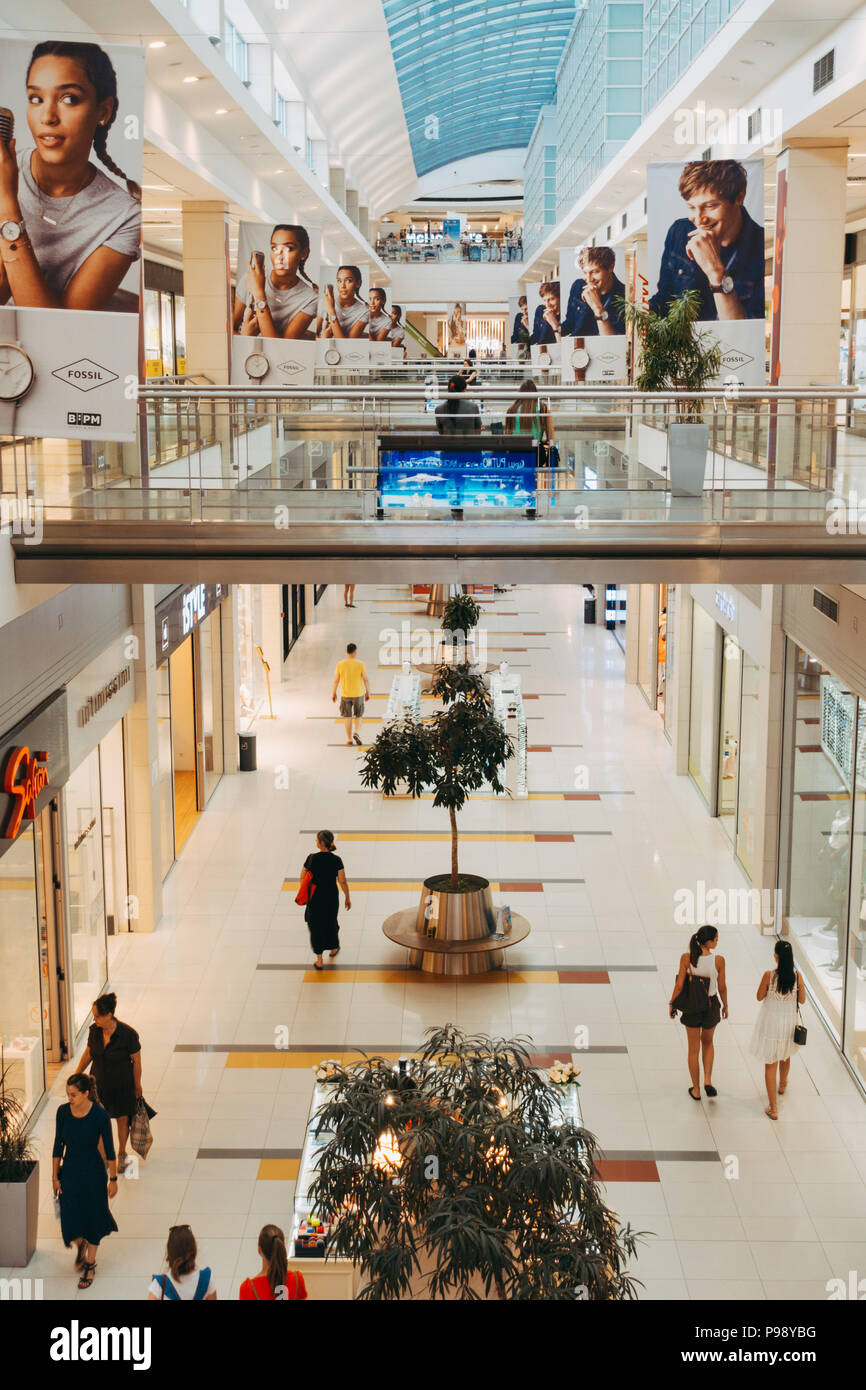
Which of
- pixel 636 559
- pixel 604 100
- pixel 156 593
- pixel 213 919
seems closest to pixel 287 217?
pixel 604 100

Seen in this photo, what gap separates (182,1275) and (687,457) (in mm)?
5785

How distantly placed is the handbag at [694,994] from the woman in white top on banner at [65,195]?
525cm

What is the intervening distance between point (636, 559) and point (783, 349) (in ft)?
13.3

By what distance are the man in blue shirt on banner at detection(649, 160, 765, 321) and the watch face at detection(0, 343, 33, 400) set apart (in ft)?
16.9

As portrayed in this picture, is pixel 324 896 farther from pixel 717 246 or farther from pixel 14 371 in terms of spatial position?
pixel 717 246

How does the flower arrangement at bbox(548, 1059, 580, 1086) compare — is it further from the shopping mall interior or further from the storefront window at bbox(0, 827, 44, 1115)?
the storefront window at bbox(0, 827, 44, 1115)

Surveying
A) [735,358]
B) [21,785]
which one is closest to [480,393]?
[735,358]

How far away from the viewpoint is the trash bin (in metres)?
16.1

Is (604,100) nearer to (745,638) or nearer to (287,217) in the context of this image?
(287,217)

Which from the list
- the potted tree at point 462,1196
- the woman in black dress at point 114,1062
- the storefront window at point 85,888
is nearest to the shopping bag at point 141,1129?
the woman in black dress at point 114,1062

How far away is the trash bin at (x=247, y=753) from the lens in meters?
16.1

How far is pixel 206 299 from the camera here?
1565 centimetres

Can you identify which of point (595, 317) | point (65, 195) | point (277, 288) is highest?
point (595, 317)

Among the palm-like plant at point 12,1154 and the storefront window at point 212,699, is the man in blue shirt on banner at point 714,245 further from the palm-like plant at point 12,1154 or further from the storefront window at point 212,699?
the palm-like plant at point 12,1154
